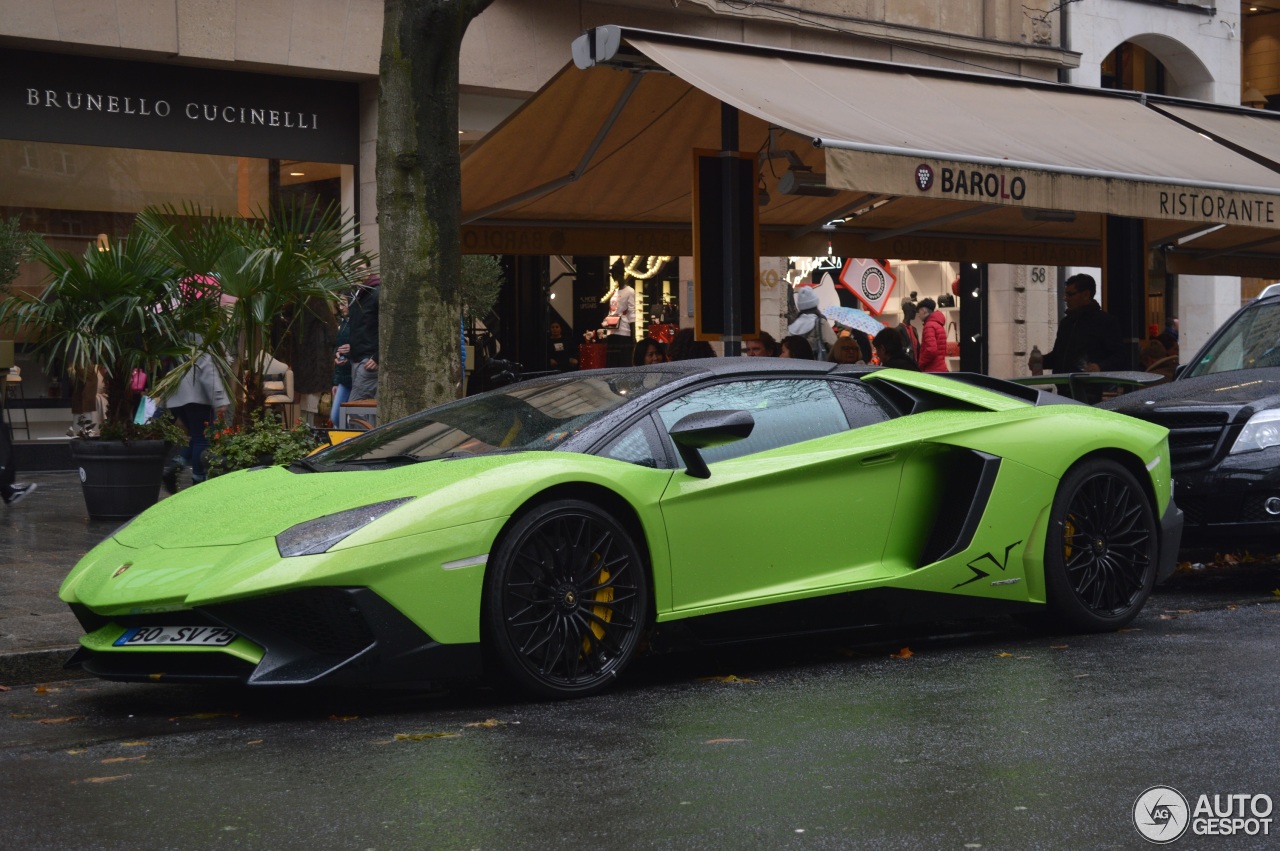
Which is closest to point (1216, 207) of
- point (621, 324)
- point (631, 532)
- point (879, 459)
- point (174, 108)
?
point (879, 459)

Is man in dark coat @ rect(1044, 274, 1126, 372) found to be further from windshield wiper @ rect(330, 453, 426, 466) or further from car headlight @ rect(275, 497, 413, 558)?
car headlight @ rect(275, 497, 413, 558)

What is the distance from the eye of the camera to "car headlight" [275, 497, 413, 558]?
5.38 metres

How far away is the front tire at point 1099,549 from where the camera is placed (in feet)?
22.9

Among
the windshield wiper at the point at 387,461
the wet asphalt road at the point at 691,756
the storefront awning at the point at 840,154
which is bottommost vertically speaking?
the wet asphalt road at the point at 691,756

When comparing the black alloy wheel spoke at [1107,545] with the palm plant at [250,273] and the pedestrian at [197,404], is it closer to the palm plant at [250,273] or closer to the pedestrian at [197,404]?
the palm plant at [250,273]

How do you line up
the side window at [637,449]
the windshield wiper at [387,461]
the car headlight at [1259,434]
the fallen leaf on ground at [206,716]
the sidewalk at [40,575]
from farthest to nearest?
the car headlight at [1259,434] → the sidewalk at [40,575] → the windshield wiper at [387,461] → the side window at [637,449] → the fallen leaf on ground at [206,716]

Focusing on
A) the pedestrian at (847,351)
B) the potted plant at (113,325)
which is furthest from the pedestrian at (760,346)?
the potted plant at (113,325)

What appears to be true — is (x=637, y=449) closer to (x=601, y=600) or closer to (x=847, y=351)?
(x=601, y=600)

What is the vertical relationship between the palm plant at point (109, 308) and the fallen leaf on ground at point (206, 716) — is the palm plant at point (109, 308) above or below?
above

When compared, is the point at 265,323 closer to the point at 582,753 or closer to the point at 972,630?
the point at 972,630

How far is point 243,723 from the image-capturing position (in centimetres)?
558

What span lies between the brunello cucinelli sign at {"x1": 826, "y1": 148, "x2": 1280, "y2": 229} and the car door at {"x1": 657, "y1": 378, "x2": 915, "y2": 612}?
340 cm

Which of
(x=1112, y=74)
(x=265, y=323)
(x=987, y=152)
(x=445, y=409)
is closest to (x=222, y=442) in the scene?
(x=265, y=323)

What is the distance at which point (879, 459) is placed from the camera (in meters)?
6.55
